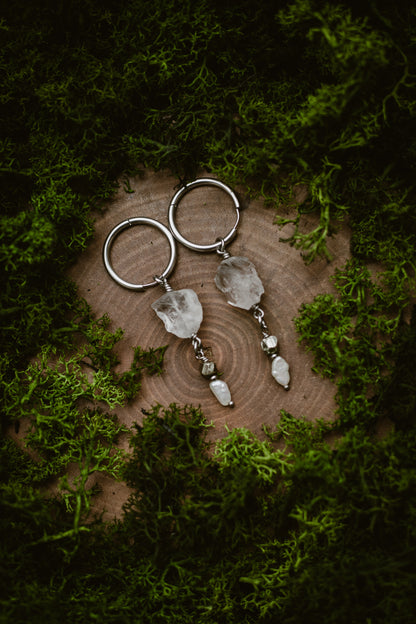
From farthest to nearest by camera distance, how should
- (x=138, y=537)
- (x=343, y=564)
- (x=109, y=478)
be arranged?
(x=109, y=478) < (x=138, y=537) < (x=343, y=564)

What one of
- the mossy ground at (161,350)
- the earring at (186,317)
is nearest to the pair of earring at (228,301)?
the earring at (186,317)

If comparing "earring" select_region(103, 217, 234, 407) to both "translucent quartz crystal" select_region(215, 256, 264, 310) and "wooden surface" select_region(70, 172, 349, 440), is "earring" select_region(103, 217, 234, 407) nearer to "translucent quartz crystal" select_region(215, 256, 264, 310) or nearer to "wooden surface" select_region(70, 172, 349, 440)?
"wooden surface" select_region(70, 172, 349, 440)

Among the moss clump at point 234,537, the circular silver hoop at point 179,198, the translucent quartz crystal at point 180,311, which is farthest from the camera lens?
the circular silver hoop at point 179,198

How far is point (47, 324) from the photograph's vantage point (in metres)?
2.48

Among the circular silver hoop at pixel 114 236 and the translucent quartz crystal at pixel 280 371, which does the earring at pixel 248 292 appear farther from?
the circular silver hoop at pixel 114 236

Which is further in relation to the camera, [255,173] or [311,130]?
[255,173]

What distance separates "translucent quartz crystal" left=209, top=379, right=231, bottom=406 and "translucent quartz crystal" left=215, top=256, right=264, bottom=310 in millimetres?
404

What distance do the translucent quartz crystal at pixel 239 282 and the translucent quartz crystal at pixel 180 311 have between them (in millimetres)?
164

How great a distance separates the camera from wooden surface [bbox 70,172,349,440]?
2.51 meters

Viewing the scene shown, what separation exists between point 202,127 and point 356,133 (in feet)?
2.47

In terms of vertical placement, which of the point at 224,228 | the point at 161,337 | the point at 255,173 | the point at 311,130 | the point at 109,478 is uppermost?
the point at 311,130

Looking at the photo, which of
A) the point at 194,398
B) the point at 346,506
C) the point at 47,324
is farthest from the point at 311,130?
the point at 346,506

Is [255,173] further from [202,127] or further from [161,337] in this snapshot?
[161,337]

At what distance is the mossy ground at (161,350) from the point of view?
2.22m
